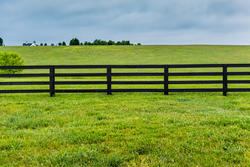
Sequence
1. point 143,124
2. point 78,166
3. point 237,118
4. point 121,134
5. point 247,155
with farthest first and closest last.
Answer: point 237,118, point 143,124, point 121,134, point 247,155, point 78,166

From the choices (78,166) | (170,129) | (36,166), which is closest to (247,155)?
(170,129)

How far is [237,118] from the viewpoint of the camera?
5.66 metres

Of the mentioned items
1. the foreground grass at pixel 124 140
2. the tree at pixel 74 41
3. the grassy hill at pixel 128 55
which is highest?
the tree at pixel 74 41

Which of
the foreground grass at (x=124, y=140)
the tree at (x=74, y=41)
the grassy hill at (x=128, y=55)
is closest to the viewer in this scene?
the foreground grass at (x=124, y=140)

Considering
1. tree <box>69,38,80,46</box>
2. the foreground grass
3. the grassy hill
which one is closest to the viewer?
the foreground grass

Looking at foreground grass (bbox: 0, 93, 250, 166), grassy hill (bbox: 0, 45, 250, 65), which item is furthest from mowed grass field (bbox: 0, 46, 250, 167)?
grassy hill (bbox: 0, 45, 250, 65)

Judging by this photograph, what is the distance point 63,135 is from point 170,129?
2260mm

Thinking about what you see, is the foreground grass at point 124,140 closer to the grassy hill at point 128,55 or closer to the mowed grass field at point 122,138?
the mowed grass field at point 122,138

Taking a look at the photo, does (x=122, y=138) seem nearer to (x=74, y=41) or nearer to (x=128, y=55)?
(x=128, y=55)

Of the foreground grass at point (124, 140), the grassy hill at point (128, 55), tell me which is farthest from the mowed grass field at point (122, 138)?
the grassy hill at point (128, 55)

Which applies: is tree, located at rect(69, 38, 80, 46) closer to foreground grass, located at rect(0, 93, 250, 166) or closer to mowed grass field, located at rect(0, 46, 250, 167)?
mowed grass field, located at rect(0, 46, 250, 167)

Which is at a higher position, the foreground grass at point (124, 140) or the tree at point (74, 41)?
the tree at point (74, 41)

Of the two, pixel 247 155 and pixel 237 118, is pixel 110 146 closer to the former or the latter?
pixel 247 155

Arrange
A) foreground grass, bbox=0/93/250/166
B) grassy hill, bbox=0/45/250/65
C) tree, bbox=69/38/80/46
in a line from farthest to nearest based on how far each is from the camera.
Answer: tree, bbox=69/38/80/46 → grassy hill, bbox=0/45/250/65 → foreground grass, bbox=0/93/250/166
